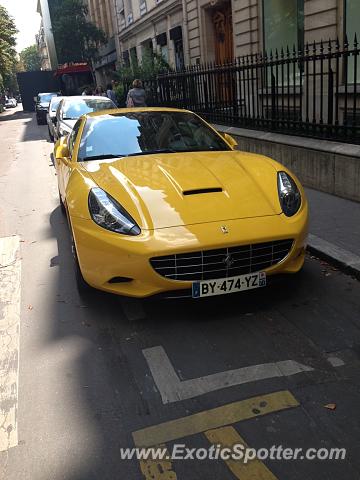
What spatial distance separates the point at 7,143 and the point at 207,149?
17582mm

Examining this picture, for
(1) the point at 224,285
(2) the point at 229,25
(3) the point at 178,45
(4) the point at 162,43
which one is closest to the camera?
(1) the point at 224,285

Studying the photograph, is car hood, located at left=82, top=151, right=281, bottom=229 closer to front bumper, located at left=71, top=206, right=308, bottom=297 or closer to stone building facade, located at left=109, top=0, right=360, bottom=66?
front bumper, located at left=71, top=206, right=308, bottom=297

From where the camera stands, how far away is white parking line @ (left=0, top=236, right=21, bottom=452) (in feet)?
9.43

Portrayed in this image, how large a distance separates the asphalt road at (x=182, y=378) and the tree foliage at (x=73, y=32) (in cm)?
3806

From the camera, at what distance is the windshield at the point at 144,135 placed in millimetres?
5242

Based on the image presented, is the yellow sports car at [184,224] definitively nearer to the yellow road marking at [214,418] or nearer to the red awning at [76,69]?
the yellow road marking at [214,418]

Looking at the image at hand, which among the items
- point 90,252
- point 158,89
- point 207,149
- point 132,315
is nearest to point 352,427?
point 132,315

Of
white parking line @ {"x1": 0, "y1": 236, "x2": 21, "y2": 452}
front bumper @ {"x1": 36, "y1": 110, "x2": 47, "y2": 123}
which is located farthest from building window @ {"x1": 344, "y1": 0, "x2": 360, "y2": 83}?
front bumper @ {"x1": 36, "y1": 110, "x2": 47, "y2": 123}

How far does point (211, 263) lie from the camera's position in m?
3.75

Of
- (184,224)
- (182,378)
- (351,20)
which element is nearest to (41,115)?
(351,20)

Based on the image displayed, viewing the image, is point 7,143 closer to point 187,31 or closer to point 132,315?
point 187,31

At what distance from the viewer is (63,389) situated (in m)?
3.19

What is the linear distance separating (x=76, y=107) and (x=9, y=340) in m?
11.2

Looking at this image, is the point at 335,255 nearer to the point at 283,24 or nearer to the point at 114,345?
the point at 114,345
